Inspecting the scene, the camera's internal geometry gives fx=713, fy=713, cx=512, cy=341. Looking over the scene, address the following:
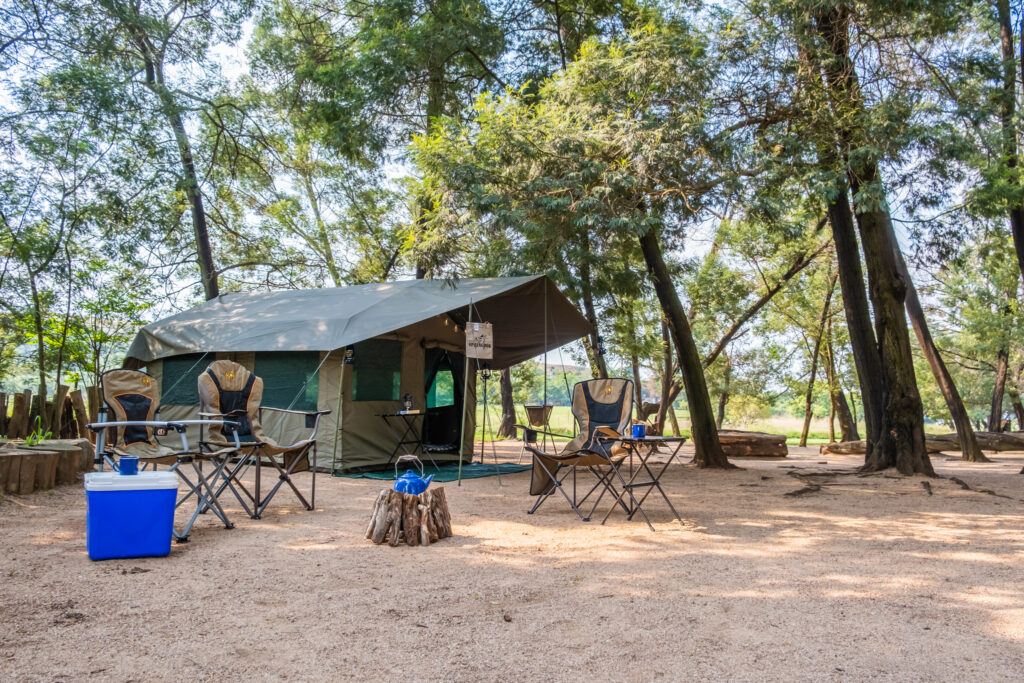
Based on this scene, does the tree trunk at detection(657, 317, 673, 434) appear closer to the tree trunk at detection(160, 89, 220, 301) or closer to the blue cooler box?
the tree trunk at detection(160, 89, 220, 301)

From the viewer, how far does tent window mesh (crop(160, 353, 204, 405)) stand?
24.0 ft

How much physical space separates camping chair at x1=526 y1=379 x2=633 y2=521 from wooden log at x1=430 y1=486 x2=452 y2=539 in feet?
2.36

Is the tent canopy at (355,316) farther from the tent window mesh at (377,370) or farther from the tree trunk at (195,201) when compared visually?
the tree trunk at (195,201)

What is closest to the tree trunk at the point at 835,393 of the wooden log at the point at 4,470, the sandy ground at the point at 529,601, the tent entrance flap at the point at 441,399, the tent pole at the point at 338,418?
the tent entrance flap at the point at 441,399

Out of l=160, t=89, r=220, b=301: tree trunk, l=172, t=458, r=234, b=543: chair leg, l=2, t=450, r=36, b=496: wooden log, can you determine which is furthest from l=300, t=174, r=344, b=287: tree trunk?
l=172, t=458, r=234, b=543: chair leg

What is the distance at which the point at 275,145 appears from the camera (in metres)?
11.8

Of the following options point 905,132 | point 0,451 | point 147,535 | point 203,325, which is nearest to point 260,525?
point 147,535

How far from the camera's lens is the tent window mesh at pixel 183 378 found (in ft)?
24.0

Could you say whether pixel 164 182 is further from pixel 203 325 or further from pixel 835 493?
pixel 835 493

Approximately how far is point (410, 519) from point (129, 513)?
1.24 meters

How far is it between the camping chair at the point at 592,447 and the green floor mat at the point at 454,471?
59.4 inches

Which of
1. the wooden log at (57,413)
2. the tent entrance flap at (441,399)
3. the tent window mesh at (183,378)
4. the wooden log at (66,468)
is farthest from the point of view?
the tent entrance flap at (441,399)

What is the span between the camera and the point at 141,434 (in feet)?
14.7

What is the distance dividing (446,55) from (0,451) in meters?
6.81
